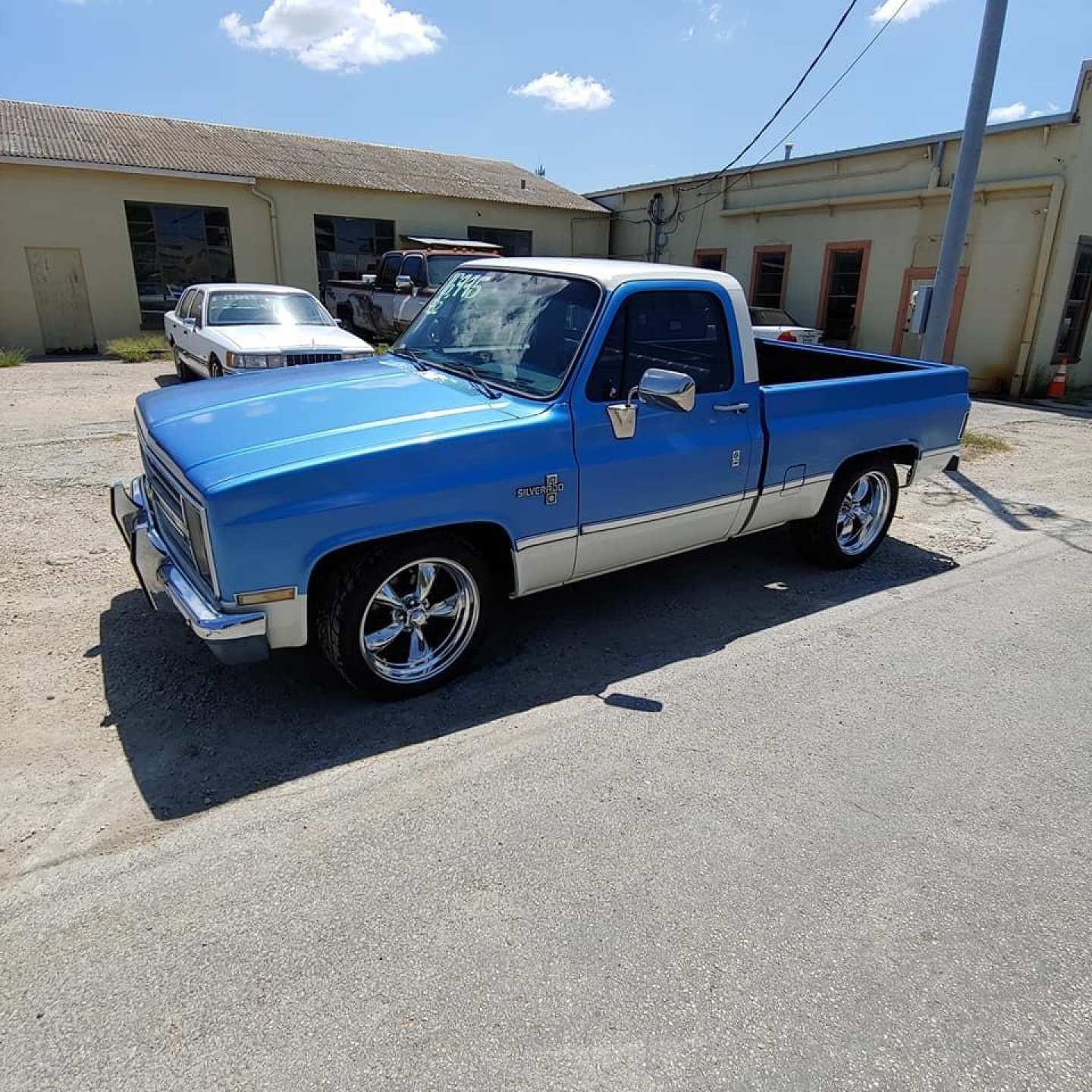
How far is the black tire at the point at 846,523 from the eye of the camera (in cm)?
536

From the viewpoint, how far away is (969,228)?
15172 millimetres

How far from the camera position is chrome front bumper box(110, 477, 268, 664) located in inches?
121

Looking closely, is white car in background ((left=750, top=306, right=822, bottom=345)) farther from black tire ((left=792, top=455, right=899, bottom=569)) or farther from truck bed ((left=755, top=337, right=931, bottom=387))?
black tire ((left=792, top=455, right=899, bottom=569))

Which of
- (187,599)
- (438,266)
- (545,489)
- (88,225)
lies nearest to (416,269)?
(438,266)

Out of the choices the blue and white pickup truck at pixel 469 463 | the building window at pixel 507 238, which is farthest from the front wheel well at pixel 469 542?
the building window at pixel 507 238

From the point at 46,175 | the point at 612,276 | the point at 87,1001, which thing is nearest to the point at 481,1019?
the point at 87,1001

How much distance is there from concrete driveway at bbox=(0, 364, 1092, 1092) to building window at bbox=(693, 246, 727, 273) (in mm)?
17691

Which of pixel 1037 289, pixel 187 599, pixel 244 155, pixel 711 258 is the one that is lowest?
pixel 187 599

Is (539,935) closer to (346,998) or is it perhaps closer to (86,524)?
(346,998)

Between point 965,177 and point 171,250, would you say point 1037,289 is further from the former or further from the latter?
point 171,250

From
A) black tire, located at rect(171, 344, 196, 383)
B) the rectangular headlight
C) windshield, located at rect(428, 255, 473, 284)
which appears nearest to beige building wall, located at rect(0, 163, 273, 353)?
windshield, located at rect(428, 255, 473, 284)

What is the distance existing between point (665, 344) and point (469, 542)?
151cm

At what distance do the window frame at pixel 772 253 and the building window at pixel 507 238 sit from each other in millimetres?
7424

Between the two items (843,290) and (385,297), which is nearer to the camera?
(385,297)
